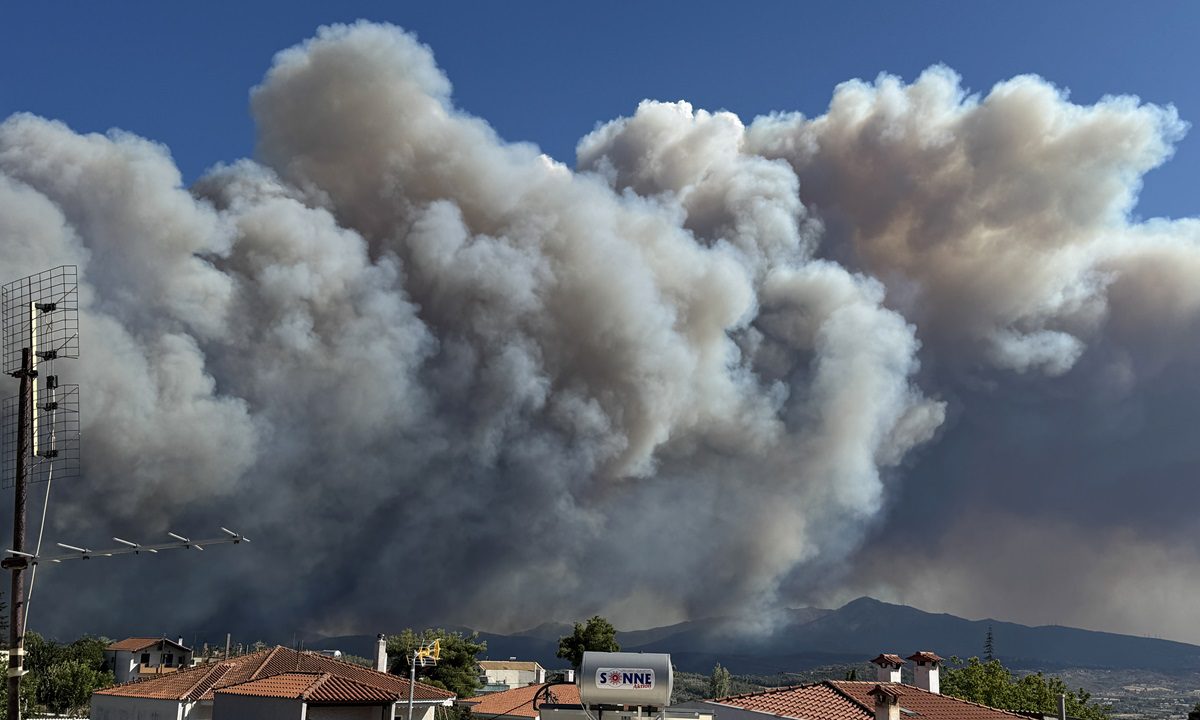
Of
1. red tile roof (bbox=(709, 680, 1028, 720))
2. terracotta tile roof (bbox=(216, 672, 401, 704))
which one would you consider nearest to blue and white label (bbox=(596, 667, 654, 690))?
red tile roof (bbox=(709, 680, 1028, 720))

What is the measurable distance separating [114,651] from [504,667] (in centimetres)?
7364

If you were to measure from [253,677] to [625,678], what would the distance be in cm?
3994

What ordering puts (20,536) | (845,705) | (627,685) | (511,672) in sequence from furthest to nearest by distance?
(511,672)
(845,705)
(627,685)
(20,536)

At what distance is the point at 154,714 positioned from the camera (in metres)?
59.5

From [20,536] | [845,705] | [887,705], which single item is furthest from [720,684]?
[20,536]

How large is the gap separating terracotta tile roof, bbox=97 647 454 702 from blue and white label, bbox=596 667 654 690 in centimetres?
3116

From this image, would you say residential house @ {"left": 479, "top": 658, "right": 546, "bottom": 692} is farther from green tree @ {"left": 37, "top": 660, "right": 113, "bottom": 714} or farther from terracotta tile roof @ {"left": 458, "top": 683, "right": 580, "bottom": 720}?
terracotta tile roof @ {"left": 458, "top": 683, "right": 580, "bottom": 720}

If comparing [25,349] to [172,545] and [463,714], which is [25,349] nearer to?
[172,545]

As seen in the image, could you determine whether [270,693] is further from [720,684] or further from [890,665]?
[720,684]

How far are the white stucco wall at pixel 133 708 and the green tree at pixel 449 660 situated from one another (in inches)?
1478

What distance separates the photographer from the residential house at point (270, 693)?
163 feet

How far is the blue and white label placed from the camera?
88.4ft

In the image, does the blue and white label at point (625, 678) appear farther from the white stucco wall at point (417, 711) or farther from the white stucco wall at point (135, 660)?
the white stucco wall at point (135, 660)

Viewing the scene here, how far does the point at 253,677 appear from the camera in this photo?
60344 mm
